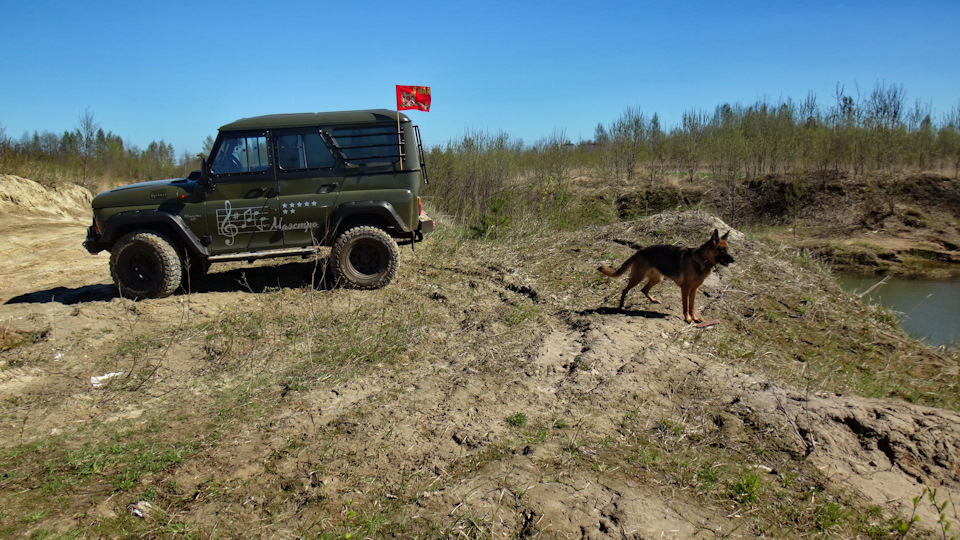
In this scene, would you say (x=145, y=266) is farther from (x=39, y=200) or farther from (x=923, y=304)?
(x=923, y=304)

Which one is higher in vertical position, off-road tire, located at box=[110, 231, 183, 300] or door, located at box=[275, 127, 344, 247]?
door, located at box=[275, 127, 344, 247]

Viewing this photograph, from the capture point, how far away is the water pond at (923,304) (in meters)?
9.89

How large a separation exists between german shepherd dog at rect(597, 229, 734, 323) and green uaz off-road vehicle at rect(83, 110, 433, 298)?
294 centimetres

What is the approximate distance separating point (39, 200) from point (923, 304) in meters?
21.2

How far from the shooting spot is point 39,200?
626 inches

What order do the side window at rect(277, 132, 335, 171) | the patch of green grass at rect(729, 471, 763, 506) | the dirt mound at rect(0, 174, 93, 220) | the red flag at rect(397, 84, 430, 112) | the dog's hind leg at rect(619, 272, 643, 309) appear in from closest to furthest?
the patch of green grass at rect(729, 471, 763, 506) < the dog's hind leg at rect(619, 272, 643, 309) < the side window at rect(277, 132, 335, 171) < the red flag at rect(397, 84, 430, 112) < the dirt mound at rect(0, 174, 93, 220)

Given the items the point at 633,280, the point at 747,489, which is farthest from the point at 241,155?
the point at 747,489

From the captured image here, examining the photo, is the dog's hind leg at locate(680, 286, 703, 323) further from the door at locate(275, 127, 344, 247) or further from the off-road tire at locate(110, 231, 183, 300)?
the off-road tire at locate(110, 231, 183, 300)

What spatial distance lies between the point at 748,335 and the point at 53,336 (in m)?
7.21

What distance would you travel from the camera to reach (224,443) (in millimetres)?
4086

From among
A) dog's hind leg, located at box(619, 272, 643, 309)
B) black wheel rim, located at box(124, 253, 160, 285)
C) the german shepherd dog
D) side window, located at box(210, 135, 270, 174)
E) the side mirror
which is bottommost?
dog's hind leg, located at box(619, 272, 643, 309)

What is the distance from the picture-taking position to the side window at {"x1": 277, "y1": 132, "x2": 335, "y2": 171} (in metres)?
7.54

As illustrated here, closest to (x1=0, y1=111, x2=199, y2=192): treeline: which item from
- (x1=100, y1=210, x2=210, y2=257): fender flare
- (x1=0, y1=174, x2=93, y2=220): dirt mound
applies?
(x1=0, y1=174, x2=93, y2=220): dirt mound

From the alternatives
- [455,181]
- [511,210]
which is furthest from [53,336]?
[455,181]
